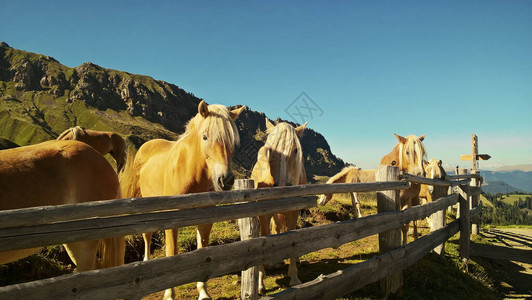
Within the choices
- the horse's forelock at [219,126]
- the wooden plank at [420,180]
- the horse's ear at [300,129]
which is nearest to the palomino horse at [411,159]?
the wooden plank at [420,180]

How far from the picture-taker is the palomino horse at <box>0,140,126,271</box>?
2.64 metres

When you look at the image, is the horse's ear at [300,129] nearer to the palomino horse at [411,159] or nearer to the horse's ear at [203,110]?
the horse's ear at [203,110]

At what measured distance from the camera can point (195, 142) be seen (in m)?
4.31

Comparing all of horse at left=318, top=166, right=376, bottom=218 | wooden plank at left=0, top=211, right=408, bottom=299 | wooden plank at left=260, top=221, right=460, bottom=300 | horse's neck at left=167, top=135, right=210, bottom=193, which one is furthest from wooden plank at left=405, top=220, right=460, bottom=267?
horse at left=318, top=166, right=376, bottom=218

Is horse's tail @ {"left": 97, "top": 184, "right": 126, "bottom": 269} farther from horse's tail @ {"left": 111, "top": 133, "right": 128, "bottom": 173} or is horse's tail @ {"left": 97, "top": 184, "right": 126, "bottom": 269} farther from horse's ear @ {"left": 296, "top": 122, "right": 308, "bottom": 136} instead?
horse's ear @ {"left": 296, "top": 122, "right": 308, "bottom": 136}

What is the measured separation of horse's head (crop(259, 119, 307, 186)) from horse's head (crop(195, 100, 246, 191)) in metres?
1.32

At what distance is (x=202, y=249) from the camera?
2631 millimetres

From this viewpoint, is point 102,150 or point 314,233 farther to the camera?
point 102,150

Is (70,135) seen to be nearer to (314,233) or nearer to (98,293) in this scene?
(98,293)

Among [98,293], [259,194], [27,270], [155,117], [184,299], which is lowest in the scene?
[184,299]

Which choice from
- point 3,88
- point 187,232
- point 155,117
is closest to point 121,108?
point 155,117

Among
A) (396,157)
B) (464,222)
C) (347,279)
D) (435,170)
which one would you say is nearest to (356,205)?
(396,157)

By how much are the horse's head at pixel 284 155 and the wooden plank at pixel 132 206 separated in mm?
1440

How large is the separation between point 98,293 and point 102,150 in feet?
14.7
